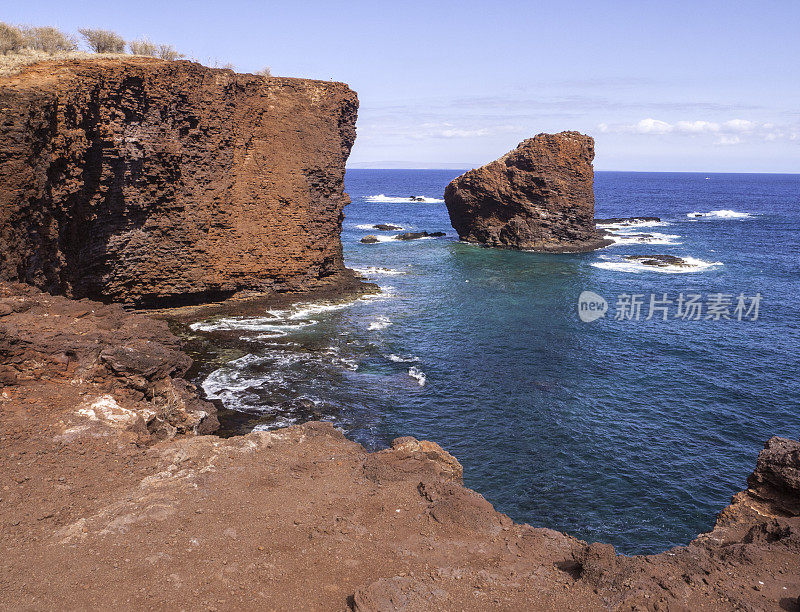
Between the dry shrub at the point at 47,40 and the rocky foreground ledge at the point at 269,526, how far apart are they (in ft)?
63.4

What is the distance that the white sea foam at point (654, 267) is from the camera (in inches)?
2212

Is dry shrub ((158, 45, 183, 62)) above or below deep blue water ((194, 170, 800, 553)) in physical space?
above

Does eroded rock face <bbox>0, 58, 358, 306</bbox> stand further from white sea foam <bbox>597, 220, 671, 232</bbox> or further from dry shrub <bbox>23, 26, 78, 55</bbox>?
white sea foam <bbox>597, 220, 671, 232</bbox>

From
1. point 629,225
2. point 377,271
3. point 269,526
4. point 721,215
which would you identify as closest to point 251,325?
point 377,271

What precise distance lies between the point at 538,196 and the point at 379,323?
37.0m

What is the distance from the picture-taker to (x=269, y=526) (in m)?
12.3

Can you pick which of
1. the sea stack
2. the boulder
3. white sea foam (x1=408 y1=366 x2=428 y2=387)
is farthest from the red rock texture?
the boulder

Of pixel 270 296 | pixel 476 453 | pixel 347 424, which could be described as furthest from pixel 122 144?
pixel 476 453

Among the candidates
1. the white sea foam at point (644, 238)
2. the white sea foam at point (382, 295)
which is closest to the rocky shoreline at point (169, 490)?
the white sea foam at point (382, 295)

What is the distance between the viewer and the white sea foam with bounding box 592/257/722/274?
184 feet

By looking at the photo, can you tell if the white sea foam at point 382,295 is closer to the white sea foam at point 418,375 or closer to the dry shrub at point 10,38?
the white sea foam at point 418,375

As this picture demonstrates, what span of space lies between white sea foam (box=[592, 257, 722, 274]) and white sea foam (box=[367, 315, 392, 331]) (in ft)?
95.8

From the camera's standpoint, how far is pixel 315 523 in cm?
1245

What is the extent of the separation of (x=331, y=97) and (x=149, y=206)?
15.3 m
